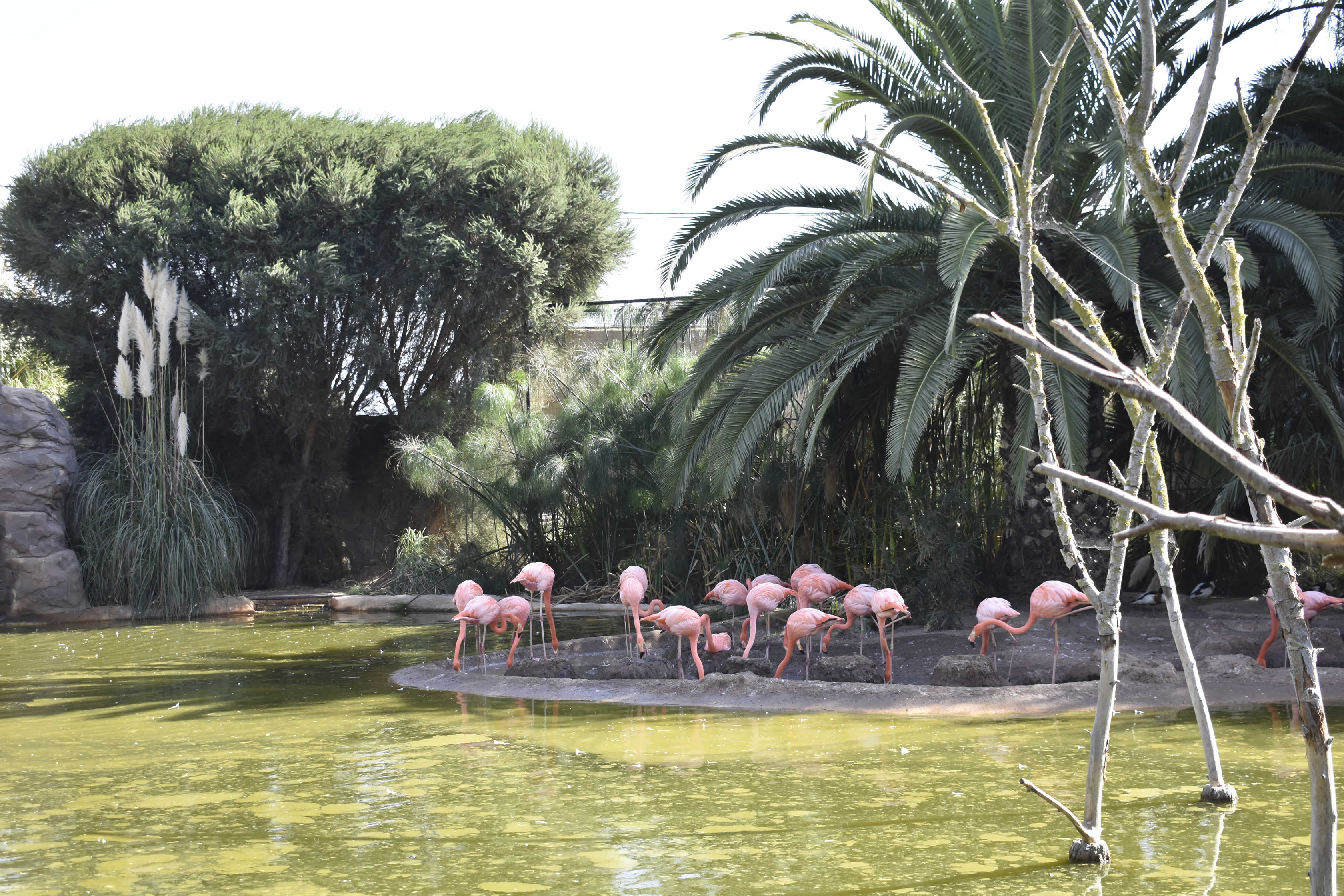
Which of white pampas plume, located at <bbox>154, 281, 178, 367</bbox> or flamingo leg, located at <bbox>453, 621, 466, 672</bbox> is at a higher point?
white pampas plume, located at <bbox>154, 281, 178, 367</bbox>

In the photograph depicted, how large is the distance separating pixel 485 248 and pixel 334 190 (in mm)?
2173

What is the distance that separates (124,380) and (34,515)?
7.42 feet

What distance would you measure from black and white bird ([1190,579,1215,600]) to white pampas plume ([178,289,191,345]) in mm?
10605

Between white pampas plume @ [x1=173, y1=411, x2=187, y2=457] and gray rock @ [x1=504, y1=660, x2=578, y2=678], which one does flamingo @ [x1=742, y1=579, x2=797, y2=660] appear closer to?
gray rock @ [x1=504, y1=660, x2=578, y2=678]

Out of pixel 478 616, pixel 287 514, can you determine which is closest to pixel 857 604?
pixel 478 616

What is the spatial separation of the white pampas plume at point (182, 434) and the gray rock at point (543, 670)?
6448 millimetres

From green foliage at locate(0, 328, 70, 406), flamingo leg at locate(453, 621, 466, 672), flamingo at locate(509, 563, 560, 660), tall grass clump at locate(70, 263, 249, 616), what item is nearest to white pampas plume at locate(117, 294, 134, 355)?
tall grass clump at locate(70, 263, 249, 616)

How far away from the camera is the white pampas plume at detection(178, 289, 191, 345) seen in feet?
44.3

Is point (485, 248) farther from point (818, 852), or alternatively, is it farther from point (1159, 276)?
point (818, 852)

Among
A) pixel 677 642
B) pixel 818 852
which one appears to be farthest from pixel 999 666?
pixel 818 852

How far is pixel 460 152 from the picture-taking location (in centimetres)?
1745

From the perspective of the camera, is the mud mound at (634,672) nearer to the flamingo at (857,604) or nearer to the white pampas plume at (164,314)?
the flamingo at (857,604)

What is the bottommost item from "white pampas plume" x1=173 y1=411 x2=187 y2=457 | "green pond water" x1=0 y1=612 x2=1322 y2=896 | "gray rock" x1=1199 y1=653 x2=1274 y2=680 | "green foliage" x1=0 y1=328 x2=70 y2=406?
"green pond water" x1=0 y1=612 x2=1322 y2=896

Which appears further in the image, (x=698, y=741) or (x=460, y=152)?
(x=460, y=152)
